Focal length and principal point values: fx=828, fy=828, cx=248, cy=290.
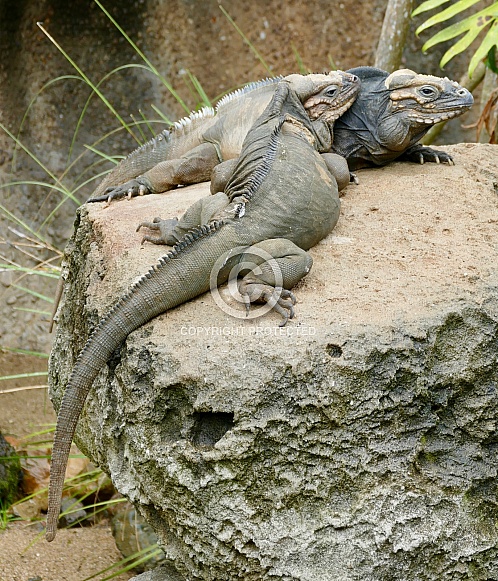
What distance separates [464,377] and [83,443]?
1.99 m

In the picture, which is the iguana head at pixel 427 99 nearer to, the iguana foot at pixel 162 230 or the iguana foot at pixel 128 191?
the iguana foot at pixel 128 191

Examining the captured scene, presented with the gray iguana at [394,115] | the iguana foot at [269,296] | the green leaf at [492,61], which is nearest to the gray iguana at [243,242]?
the iguana foot at [269,296]

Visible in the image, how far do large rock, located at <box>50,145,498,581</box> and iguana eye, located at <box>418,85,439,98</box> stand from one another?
5.67 ft

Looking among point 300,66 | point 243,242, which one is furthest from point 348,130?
point 243,242

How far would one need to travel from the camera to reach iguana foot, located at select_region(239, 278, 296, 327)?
3498 millimetres

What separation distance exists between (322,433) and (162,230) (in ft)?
4.77

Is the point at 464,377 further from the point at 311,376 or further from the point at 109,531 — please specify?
the point at 109,531

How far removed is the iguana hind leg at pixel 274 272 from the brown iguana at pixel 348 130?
4.99 ft

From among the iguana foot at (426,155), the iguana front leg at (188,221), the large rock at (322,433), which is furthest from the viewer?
the iguana foot at (426,155)

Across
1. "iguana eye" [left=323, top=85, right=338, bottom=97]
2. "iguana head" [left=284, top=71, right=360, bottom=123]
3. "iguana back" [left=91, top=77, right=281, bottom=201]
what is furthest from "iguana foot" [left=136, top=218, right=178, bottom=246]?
"iguana eye" [left=323, top=85, right=338, bottom=97]

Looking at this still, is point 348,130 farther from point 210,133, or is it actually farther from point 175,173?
point 175,173

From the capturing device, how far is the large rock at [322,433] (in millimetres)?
3154

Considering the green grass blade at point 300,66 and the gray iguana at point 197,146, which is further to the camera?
the green grass blade at point 300,66

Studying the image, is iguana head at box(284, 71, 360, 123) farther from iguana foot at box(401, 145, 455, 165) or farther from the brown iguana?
iguana foot at box(401, 145, 455, 165)
